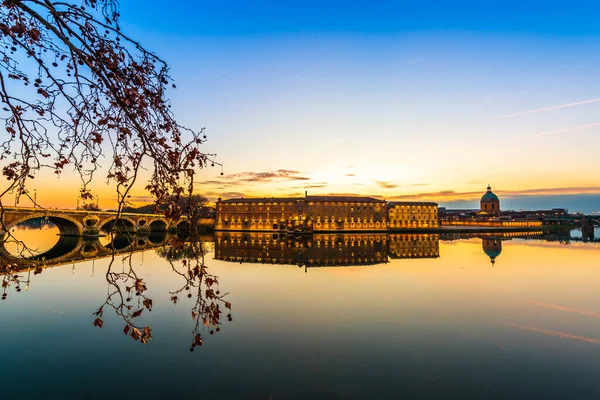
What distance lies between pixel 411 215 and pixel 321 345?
135 metres

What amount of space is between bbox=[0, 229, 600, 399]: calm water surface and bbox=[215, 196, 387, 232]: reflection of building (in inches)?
3878

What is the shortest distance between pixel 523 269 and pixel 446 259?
38.1ft

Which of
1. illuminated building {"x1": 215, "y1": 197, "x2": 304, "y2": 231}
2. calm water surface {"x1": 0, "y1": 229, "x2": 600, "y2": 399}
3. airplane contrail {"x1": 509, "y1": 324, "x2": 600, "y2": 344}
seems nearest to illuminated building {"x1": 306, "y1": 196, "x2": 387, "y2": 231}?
illuminated building {"x1": 215, "y1": 197, "x2": 304, "y2": 231}

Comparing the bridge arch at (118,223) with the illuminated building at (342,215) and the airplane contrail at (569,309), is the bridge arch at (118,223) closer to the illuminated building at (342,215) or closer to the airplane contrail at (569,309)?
the airplane contrail at (569,309)

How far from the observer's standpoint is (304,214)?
129875 mm

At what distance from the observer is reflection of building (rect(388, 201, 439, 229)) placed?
14250cm

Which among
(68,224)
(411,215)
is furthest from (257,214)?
(68,224)

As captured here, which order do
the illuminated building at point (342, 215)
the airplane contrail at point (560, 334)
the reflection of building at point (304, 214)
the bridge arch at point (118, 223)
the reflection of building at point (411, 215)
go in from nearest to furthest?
the bridge arch at point (118, 223)
the airplane contrail at point (560, 334)
the reflection of building at point (304, 214)
the illuminated building at point (342, 215)
the reflection of building at point (411, 215)

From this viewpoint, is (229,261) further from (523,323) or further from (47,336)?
(523,323)

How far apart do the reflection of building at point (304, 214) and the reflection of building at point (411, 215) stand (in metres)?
9.28

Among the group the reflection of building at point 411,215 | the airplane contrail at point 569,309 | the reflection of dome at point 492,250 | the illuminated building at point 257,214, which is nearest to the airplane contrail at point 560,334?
the airplane contrail at point 569,309

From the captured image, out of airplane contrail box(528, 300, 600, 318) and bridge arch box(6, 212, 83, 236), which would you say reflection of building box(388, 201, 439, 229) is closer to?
bridge arch box(6, 212, 83, 236)

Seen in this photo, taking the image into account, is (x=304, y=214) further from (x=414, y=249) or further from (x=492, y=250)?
(x=492, y=250)

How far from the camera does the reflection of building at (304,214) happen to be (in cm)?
13000
